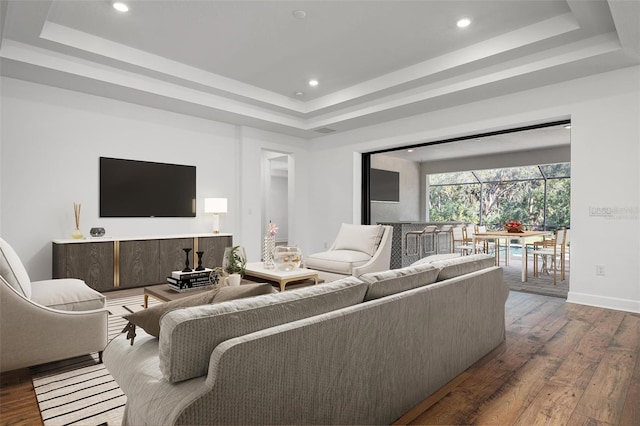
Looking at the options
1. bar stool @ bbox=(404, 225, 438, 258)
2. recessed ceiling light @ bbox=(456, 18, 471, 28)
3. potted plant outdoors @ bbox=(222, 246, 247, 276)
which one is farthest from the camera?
bar stool @ bbox=(404, 225, 438, 258)

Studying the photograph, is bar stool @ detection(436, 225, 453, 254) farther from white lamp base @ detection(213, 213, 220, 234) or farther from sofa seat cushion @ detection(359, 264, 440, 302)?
sofa seat cushion @ detection(359, 264, 440, 302)

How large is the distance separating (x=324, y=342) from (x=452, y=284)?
1069 millimetres

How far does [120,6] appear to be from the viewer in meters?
3.29

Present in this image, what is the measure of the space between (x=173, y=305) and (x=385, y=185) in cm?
787

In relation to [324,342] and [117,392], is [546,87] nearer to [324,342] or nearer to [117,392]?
[324,342]

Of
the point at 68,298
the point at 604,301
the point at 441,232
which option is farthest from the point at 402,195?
the point at 68,298

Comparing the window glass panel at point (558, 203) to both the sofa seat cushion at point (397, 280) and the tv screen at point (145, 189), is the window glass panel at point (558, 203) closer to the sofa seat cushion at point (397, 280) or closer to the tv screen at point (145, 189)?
the sofa seat cushion at point (397, 280)

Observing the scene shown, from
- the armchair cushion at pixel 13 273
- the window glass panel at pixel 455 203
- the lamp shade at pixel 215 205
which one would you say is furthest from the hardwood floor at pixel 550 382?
the window glass panel at pixel 455 203

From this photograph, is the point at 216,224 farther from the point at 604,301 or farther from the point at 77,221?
the point at 604,301

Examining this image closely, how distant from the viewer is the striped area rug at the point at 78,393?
174 centimetres

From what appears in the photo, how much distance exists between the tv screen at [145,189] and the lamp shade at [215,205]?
0.27 meters

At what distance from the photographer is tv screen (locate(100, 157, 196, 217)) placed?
4.91 meters

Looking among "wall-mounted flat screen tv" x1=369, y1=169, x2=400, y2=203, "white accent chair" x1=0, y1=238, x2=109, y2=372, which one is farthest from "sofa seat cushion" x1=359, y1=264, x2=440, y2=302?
"wall-mounted flat screen tv" x1=369, y1=169, x2=400, y2=203

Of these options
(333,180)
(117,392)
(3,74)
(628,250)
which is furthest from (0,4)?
(628,250)
